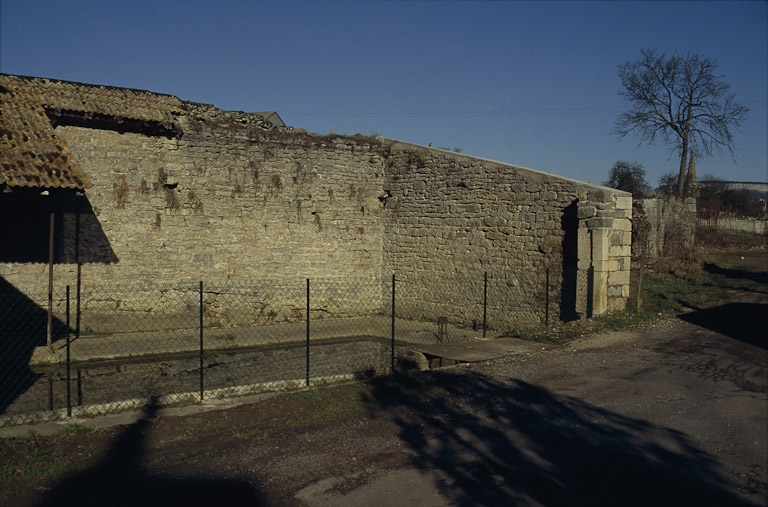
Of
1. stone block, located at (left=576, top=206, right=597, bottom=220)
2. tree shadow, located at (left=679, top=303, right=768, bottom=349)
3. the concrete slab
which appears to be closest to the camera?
tree shadow, located at (left=679, top=303, right=768, bottom=349)

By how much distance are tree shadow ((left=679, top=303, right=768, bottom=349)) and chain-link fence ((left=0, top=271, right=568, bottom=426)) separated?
2.79 meters

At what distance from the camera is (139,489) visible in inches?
207

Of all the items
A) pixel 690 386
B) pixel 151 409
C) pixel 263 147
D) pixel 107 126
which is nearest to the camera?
pixel 690 386

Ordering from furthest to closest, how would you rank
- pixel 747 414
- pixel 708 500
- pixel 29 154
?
pixel 29 154 → pixel 747 414 → pixel 708 500

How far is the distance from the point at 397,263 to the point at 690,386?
10.8 m

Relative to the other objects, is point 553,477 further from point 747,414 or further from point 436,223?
point 436,223

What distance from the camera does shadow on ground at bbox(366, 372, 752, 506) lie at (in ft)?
15.3

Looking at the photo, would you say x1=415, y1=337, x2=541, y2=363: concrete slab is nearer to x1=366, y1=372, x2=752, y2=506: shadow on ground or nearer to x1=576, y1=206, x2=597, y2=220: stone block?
x1=366, y1=372, x2=752, y2=506: shadow on ground

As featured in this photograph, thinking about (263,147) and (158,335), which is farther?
(263,147)

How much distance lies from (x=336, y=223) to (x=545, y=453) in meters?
11.8

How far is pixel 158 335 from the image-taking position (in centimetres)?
1398

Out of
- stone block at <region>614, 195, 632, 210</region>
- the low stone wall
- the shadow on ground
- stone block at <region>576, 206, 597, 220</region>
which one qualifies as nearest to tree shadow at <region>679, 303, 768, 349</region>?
stone block at <region>614, 195, 632, 210</region>

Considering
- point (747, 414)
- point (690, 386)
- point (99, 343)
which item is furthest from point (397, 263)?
point (747, 414)

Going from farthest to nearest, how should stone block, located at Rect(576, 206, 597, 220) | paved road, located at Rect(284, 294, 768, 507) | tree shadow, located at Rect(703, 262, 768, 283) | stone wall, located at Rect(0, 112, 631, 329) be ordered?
tree shadow, located at Rect(703, 262, 768, 283) → stone wall, located at Rect(0, 112, 631, 329) → stone block, located at Rect(576, 206, 597, 220) → paved road, located at Rect(284, 294, 768, 507)
